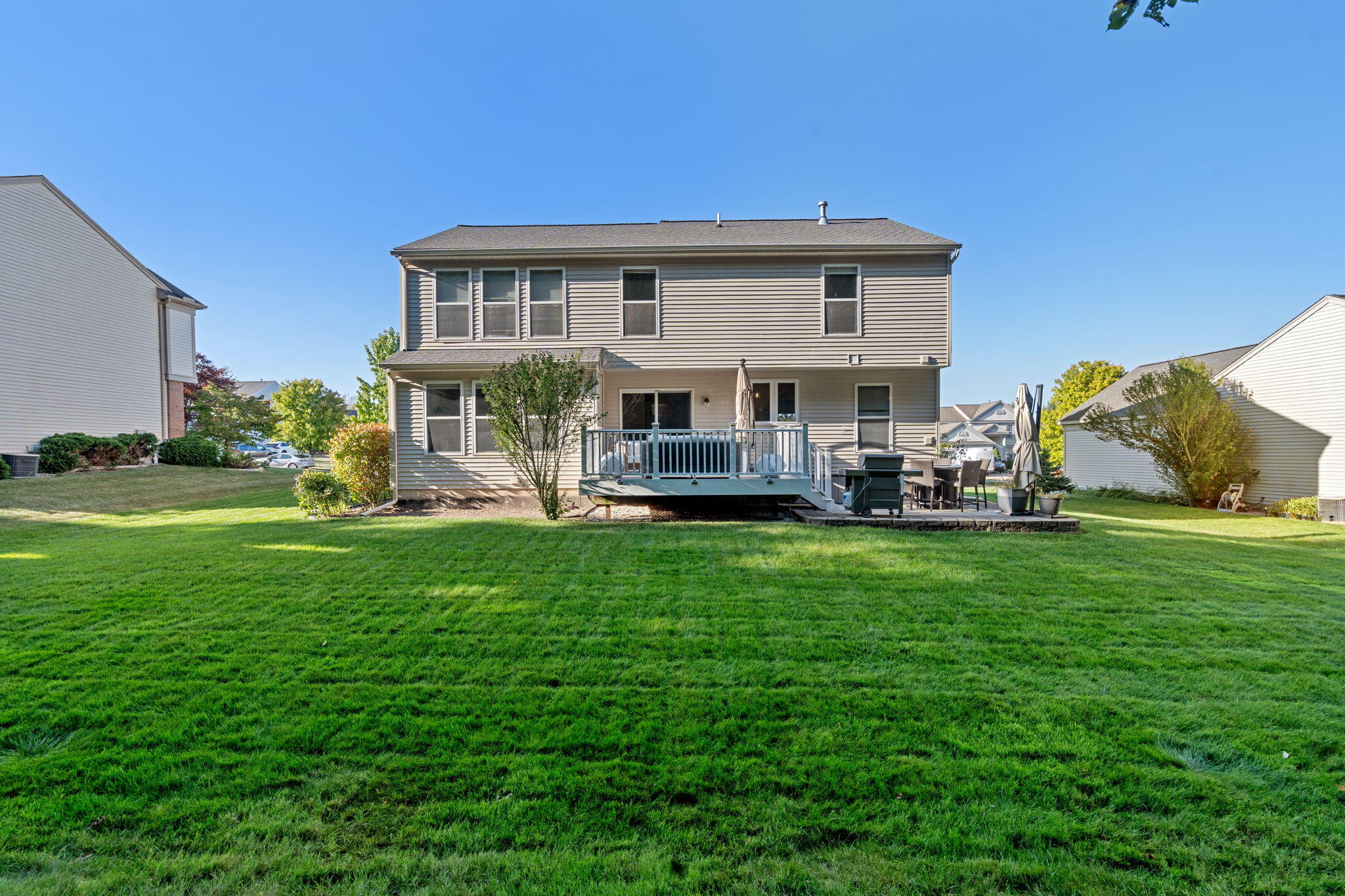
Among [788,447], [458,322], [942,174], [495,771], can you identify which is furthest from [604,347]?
[942,174]

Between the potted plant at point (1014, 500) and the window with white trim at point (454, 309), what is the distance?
12202 millimetres

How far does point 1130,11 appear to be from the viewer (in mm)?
2859

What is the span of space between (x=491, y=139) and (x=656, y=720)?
61.1ft

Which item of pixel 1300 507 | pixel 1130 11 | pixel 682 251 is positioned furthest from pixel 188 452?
pixel 1300 507

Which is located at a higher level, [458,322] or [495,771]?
[458,322]

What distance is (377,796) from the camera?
2.49 m

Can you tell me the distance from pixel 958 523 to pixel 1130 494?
15.6 m

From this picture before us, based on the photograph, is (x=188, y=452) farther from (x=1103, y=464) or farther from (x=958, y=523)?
(x=1103, y=464)

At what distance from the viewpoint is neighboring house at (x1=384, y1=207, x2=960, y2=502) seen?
12117mm

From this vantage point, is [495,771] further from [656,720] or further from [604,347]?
[604,347]

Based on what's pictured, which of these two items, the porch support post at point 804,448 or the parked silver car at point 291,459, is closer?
the porch support post at point 804,448

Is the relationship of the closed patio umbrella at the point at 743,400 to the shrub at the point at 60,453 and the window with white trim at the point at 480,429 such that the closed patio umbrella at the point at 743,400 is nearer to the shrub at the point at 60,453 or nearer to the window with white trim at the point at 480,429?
the window with white trim at the point at 480,429

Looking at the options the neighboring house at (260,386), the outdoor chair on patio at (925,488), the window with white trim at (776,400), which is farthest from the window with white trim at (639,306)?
the neighboring house at (260,386)

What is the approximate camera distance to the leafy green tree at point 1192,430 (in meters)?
14.9
